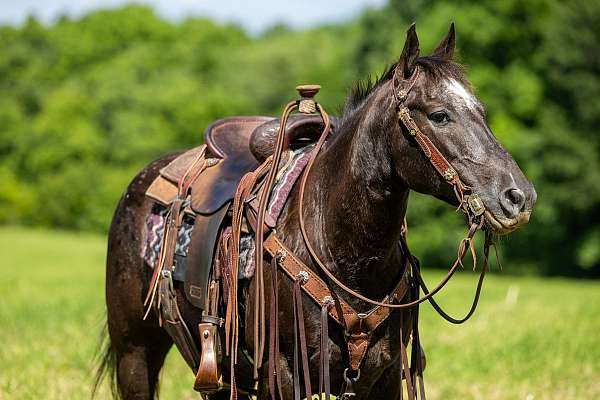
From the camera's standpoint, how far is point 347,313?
3.43 metres

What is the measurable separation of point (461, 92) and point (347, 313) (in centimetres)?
111

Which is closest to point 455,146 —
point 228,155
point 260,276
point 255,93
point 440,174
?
point 440,174

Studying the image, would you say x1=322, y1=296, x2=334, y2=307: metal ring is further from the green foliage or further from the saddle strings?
the green foliage

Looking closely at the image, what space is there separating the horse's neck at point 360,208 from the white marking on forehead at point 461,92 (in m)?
0.35

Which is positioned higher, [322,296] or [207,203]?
[207,203]

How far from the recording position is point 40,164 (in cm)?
5384

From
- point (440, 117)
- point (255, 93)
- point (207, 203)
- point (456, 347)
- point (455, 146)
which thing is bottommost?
point (255, 93)

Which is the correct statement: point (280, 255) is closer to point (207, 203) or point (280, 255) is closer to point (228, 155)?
point (207, 203)

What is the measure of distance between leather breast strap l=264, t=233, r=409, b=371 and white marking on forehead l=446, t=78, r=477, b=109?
3.21ft

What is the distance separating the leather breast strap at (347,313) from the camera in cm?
343

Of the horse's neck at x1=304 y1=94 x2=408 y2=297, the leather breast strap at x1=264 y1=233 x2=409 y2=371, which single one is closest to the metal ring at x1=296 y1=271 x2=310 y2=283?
the leather breast strap at x1=264 y1=233 x2=409 y2=371

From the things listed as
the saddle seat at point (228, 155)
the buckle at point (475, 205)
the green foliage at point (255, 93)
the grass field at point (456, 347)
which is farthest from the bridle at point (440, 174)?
the grass field at point (456, 347)

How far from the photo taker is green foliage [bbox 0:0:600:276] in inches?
1147

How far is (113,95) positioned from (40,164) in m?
7.39
